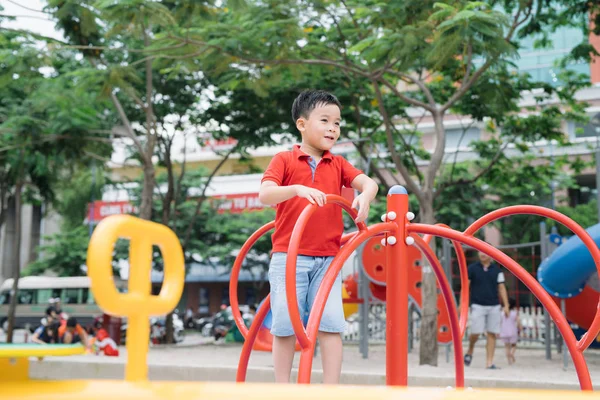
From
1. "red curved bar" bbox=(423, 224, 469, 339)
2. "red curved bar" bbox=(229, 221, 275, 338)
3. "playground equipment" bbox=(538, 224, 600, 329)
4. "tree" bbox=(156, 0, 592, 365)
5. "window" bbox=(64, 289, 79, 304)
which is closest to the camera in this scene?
"red curved bar" bbox=(229, 221, 275, 338)

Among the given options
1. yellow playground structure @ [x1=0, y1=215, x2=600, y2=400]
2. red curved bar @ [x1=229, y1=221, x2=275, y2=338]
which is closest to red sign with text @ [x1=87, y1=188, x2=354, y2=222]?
red curved bar @ [x1=229, y1=221, x2=275, y2=338]

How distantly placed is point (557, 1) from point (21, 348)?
9585 millimetres

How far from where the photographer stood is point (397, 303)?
305 centimetres

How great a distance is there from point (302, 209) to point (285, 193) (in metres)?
0.31

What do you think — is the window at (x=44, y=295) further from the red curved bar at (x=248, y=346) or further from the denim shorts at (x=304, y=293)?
the denim shorts at (x=304, y=293)

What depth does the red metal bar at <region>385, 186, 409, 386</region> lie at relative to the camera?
303 centimetres

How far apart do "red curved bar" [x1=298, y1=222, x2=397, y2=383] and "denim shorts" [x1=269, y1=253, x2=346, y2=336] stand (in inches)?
9.4

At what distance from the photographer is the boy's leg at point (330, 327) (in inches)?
119

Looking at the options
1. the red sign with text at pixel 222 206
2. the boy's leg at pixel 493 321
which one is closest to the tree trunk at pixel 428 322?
the boy's leg at pixel 493 321

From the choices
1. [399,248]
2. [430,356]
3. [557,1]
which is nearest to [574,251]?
[430,356]

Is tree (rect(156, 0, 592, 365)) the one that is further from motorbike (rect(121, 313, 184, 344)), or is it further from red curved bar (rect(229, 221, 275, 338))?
motorbike (rect(121, 313, 184, 344))

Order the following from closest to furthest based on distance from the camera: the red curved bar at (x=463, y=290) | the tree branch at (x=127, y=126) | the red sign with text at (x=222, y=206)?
the red curved bar at (x=463, y=290) < the tree branch at (x=127, y=126) < the red sign with text at (x=222, y=206)

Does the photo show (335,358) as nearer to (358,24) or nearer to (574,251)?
(574,251)

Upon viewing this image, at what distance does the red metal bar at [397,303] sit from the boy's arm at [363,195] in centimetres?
10
